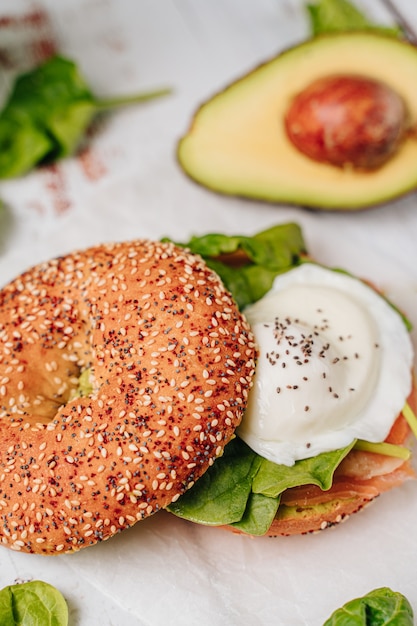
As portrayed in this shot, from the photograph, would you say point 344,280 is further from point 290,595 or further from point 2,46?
point 2,46

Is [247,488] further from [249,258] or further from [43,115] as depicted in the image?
[43,115]

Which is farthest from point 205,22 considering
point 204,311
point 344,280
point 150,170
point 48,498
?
point 48,498

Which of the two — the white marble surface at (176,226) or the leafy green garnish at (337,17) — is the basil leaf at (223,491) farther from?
the leafy green garnish at (337,17)

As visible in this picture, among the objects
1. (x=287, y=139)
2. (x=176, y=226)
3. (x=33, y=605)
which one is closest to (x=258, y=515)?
(x=33, y=605)

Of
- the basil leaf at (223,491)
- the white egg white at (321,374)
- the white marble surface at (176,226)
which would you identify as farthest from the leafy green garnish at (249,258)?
the basil leaf at (223,491)

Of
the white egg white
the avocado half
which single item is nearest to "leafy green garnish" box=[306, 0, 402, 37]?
the avocado half

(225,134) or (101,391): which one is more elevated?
(225,134)
